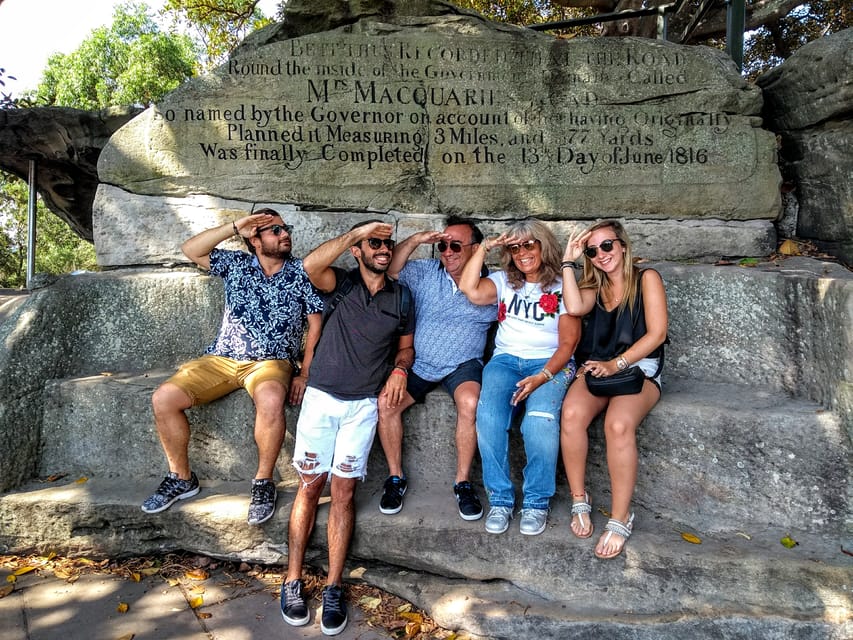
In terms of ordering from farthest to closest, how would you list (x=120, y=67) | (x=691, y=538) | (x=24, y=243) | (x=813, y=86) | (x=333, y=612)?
(x=24, y=243), (x=120, y=67), (x=813, y=86), (x=691, y=538), (x=333, y=612)

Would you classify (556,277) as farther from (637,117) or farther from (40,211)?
(40,211)

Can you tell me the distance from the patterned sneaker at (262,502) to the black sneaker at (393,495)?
512 millimetres

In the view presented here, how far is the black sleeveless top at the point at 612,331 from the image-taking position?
284 centimetres

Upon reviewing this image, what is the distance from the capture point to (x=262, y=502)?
3.00 metres

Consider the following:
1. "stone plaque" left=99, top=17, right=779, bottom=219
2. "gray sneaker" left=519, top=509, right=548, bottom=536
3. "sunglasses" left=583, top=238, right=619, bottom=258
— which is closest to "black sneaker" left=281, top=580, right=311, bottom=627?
"gray sneaker" left=519, top=509, right=548, bottom=536

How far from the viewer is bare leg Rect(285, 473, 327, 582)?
2.75 m

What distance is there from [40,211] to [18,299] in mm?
16255

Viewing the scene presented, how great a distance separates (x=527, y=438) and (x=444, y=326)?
722mm

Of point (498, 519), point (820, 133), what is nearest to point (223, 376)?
point (498, 519)

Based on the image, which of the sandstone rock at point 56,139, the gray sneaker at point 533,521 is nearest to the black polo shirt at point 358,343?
the gray sneaker at point 533,521

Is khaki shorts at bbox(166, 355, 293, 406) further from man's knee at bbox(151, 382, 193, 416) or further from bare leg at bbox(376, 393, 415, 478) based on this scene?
bare leg at bbox(376, 393, 415, 478)

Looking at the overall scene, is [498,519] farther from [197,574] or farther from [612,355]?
[197,574]

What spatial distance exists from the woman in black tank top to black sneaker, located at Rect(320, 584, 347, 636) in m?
1.00

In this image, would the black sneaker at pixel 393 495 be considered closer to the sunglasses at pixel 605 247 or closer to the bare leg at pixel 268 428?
the bare leg at pixel 268 428
